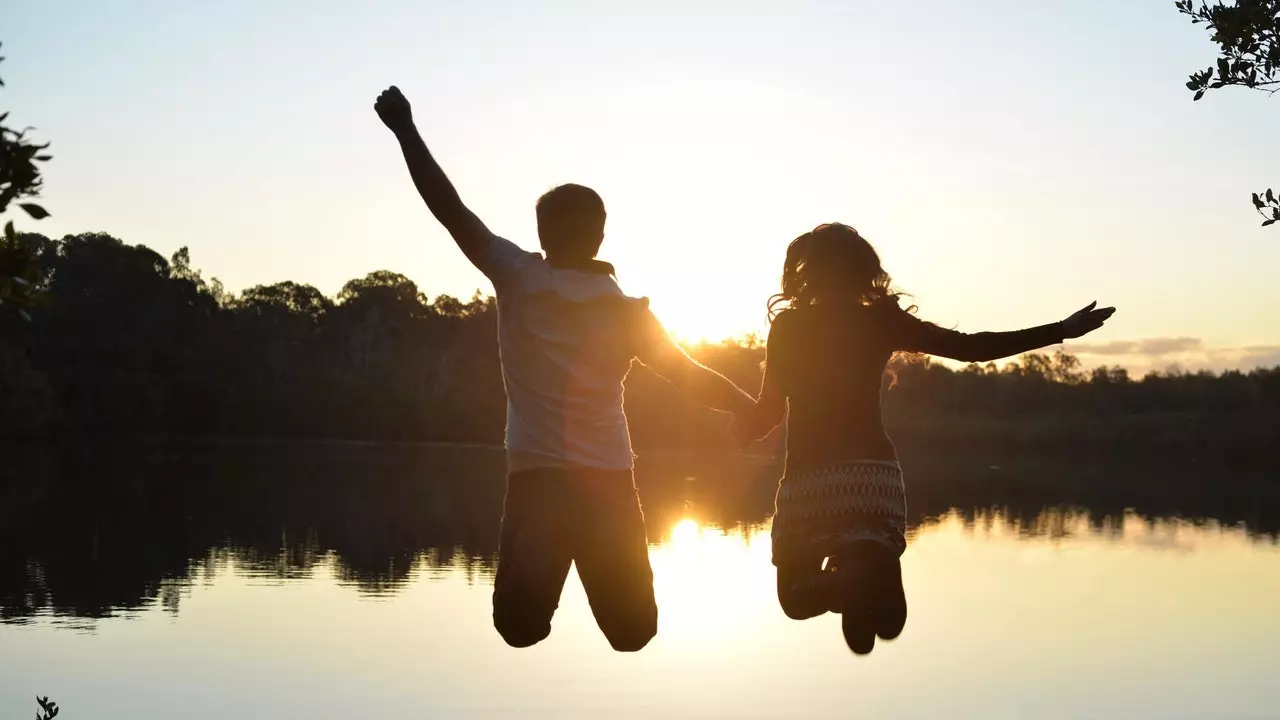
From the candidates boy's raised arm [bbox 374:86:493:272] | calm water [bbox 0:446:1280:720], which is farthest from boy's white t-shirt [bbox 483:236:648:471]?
calm water [bbox 0:446:1280:720]

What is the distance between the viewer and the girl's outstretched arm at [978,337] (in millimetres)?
5391

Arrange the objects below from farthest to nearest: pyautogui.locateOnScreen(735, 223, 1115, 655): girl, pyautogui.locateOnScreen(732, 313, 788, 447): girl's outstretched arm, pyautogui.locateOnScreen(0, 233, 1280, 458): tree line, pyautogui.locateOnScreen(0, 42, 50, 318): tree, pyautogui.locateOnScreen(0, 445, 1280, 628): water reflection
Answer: pyautogui.locateOnScreen(0, 233, 1280, 458): tree line → pyautogui.locateOnScreen(0, 445, 1280, 628): water reflection → pyautogui.locateOnScreen(732, 313, 788, 447): girl's outstretched arm → pyautogui.locateOnScreen(735, 223, 1115, 655): girl → pyautogui.locateOnScreen(0, 42, 50, 318): tree

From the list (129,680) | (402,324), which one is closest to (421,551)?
(129,680)

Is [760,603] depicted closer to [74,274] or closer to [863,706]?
[863,706]

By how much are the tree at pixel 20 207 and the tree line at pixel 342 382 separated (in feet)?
213

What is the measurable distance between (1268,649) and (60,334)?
68.9m

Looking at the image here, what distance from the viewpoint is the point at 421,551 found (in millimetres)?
45469

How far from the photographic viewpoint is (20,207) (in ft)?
13.6

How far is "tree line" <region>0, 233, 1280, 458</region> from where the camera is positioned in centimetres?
7919

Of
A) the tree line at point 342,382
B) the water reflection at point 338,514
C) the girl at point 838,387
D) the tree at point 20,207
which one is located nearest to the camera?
the tree at point 20,207

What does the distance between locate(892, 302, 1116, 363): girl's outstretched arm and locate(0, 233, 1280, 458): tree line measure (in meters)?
63.4

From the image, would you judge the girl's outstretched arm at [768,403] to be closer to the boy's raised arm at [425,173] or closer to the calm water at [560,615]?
the boy's raised arm at [425,173]

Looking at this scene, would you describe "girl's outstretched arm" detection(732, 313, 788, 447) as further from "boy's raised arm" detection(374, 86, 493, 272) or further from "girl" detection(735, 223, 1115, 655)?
"boy's raised arm" detection(374, 86, 493, 272)

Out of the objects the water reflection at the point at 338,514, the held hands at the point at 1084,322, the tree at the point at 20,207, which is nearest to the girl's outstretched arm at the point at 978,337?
the held hands at the point at 1084,322
